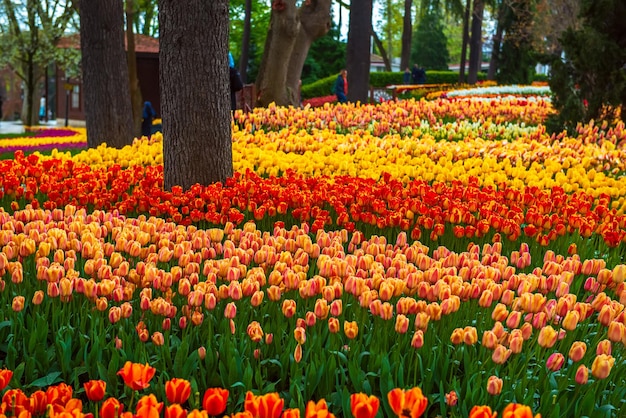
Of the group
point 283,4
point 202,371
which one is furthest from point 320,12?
point 202,371

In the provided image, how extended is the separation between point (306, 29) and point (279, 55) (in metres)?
1.36

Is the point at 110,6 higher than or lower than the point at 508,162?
higher

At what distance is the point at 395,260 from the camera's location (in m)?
3.90

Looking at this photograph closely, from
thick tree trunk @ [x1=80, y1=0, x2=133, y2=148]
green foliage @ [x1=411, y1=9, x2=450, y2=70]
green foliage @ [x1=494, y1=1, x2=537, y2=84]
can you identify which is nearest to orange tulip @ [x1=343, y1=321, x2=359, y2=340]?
thick tree trunk @ [x1=80, y1=0, x2=133, y2=148]

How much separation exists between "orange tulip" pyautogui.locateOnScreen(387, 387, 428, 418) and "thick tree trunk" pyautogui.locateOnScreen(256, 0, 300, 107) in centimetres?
1401

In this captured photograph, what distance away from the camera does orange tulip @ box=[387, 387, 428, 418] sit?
2.16 meters

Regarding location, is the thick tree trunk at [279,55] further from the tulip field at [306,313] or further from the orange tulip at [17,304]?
the orange tulip at [17,304]

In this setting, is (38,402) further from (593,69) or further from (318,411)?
(593,69)

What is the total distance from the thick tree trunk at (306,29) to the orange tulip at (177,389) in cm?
1497

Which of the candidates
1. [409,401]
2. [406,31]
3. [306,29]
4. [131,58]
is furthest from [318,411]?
[406,31]

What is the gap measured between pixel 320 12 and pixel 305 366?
1505cm

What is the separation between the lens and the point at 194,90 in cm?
664

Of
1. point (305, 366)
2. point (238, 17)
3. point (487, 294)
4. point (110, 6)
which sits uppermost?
point (238, 17)

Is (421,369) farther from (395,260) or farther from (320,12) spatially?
(320,12)
